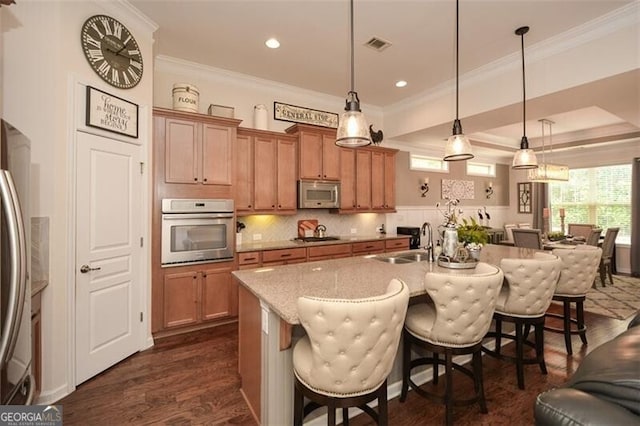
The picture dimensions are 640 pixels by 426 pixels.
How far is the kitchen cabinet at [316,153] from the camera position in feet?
14.1

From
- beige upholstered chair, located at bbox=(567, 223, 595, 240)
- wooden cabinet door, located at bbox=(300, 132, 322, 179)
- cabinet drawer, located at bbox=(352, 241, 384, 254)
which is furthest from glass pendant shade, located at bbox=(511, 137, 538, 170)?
beige upholstered chair, located at bbox=(567, 223, 595, 240)

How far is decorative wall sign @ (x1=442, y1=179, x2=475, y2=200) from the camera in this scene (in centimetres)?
667

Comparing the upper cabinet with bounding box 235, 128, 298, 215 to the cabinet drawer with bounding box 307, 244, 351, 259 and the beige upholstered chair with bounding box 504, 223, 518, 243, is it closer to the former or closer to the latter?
the cabinet drawer with bounding box 307, 244, 351, 259

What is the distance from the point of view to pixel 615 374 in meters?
0.77

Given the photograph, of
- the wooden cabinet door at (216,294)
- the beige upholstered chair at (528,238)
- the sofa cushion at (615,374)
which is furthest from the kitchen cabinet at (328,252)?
the sofa cushion at (615,374)

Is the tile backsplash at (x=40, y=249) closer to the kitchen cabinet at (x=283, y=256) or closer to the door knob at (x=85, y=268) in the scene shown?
the door knob at (x=85, y=268)

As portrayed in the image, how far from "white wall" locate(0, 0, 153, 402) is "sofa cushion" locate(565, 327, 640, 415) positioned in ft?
9.77

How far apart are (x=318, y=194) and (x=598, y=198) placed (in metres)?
6.73

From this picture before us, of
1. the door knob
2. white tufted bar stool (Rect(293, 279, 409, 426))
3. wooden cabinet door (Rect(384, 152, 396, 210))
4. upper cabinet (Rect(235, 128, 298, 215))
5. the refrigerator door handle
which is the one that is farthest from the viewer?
wooden cabinet door (Rect(384, 152, 396, 210))

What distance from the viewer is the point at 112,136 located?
2549 millimetres

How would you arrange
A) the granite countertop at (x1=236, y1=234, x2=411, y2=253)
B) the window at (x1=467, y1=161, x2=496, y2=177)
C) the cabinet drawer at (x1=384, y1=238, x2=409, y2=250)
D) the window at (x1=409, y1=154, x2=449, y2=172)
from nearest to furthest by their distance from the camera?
the granite countertop at (x1=236, y1=234, x2=411, y2=253) < the cabinet drawer at (x1=384, y1=238, x2=409, y2=250) < the window at (x1=409, y1=154, x2=449, y2=172) < the window at (x1=467, y1=161, x2=496, y2=177)

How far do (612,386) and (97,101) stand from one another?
3.33 meters

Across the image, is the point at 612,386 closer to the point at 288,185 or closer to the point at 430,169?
the point at 288,185

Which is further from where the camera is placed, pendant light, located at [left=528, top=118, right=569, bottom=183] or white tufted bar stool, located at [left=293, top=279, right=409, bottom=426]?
pendant light, located at [left=528, top=118, right=569, bottom=183]
